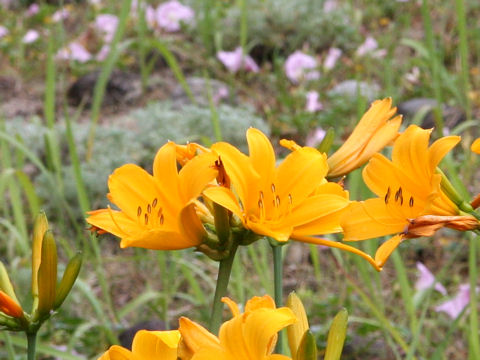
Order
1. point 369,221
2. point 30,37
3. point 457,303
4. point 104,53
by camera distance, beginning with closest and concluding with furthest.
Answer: point 369,221, point 457,303, point 104,53, point 30,37

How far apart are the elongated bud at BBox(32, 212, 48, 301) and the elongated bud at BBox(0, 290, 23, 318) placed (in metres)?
0.04

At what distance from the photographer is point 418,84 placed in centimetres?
414

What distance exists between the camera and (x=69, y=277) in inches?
35.9

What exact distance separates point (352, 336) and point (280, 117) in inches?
66.1

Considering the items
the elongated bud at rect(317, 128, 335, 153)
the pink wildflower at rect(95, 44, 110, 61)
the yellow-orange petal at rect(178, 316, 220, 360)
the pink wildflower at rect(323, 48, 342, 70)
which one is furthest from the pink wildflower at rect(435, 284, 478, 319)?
the pink wildflower at rect(95, 44, 110, 61)

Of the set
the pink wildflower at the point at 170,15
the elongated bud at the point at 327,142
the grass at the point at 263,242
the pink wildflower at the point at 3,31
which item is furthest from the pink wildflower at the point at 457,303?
the pink wildflower at the point at 3,31

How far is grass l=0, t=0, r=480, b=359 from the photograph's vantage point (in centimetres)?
225

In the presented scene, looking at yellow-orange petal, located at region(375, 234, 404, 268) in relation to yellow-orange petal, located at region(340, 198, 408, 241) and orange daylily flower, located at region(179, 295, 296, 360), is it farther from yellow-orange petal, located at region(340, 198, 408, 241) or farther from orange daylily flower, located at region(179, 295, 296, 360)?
orange daylily flower, located at region(179, 295, 296, 360)

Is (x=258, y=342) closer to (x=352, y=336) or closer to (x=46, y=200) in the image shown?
(x=352, y=336)

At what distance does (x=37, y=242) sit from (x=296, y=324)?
1.19 feet

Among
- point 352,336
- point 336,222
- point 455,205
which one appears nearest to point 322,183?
point 336,222

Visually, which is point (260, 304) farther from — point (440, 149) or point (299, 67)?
point (299, 67)

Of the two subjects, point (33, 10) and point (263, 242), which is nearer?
point (263, 242)

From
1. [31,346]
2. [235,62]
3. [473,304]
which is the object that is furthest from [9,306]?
[235,62]
